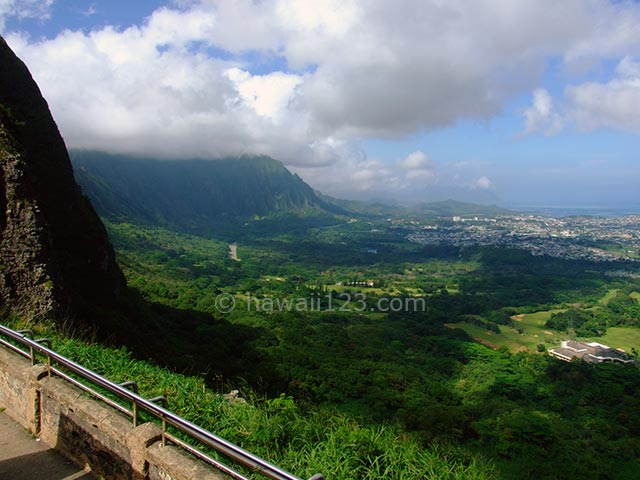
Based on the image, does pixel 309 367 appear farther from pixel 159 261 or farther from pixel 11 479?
pixel 159 261

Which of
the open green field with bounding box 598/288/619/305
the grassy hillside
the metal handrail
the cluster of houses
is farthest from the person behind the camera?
the open green field with bounding box 598/288/619/305

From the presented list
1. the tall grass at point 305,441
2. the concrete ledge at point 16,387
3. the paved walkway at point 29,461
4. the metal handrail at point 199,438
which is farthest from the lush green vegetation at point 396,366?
the paved walkway at point 29,461

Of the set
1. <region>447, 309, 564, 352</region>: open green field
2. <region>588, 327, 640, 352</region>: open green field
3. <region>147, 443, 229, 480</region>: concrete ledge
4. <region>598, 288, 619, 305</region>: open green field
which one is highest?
<region>147, 443, 229, 480</region>: concrete ledge

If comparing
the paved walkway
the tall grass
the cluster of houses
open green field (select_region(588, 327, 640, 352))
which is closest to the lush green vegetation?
the tall grass

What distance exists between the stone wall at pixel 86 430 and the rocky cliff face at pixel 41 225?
8305 mm

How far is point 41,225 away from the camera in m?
14.0

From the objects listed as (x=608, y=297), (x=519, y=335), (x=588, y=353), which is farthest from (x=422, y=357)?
(x=608, y=297)

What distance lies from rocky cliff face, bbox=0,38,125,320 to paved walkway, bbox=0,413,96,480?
8.64 metres

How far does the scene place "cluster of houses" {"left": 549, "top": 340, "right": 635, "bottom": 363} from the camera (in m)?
38.5

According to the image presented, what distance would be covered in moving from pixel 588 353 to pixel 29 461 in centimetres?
4708

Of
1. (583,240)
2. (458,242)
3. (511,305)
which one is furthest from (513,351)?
(583,240)

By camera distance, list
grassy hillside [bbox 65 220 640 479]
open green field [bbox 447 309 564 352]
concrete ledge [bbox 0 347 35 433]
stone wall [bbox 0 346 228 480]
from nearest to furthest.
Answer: stone wall [bbox 0 346 228 480]
concrete ledge [bbox 0 347 35 433]
grassy hillside [bbox 65 220 640 479]
open green field [bbox 447 309 564 352]

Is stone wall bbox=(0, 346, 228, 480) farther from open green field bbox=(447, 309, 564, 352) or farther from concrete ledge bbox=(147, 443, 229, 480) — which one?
open green field bbox=(447, 309, 564, 352)

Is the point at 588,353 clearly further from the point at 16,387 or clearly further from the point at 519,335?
the point at 16,387
